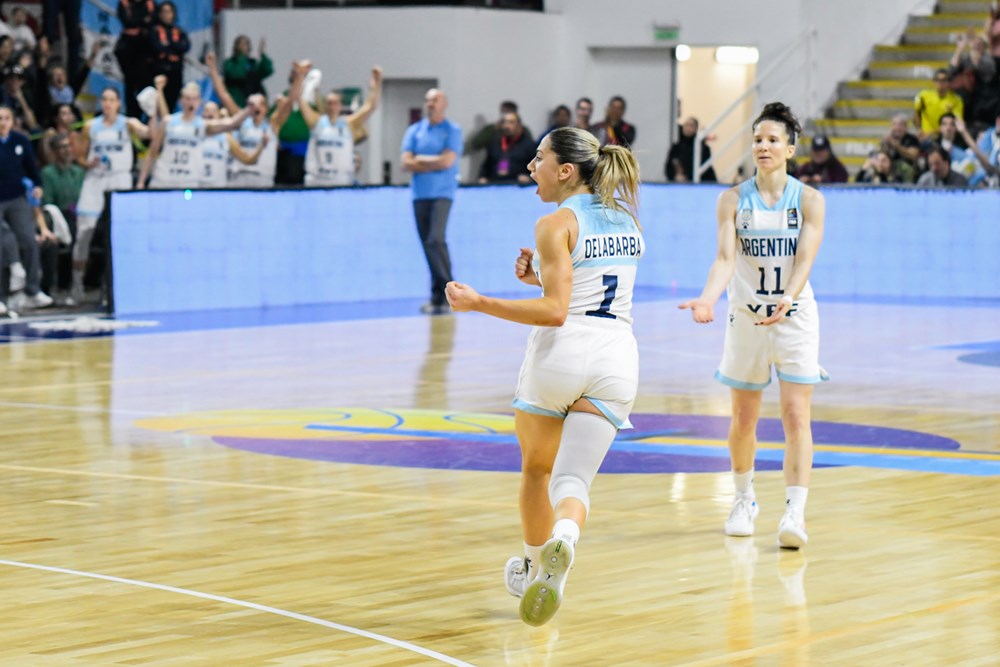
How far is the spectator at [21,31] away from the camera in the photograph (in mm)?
21438

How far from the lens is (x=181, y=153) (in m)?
18.5

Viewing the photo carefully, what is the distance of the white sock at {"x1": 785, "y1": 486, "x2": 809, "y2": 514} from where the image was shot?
297 inches

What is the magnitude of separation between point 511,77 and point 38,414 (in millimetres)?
14772

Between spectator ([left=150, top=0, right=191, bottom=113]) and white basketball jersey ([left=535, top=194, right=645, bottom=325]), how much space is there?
15990mm

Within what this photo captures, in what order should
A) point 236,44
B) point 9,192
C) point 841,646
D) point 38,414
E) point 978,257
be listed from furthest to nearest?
1. point 236,44
2. point 978,257
3. point 9,192
4. point 38,414
5. point 841,646

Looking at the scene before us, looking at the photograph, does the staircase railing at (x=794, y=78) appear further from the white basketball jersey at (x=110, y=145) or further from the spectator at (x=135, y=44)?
the white basketball jersey at (x=110, y=145)

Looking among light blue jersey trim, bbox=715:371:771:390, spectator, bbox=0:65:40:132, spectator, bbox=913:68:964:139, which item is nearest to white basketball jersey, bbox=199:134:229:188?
spectator, bbox=0:65:40:132

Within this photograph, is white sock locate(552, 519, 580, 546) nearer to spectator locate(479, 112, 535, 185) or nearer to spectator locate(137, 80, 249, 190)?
spectator locate(137, 80, 249, 190)

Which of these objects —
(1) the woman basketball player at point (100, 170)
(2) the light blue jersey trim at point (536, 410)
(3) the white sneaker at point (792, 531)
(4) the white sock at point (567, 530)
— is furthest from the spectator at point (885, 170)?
(4) the white sock at point (567, 530)

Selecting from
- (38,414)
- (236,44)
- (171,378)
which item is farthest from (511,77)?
(38,414)

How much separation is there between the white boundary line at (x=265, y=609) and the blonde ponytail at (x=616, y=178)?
1.54 metres

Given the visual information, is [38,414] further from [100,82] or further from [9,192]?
[100,82]

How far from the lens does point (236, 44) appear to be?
884 inches

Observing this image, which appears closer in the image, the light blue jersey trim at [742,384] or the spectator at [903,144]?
the light blue jersey trim at [742,384]
